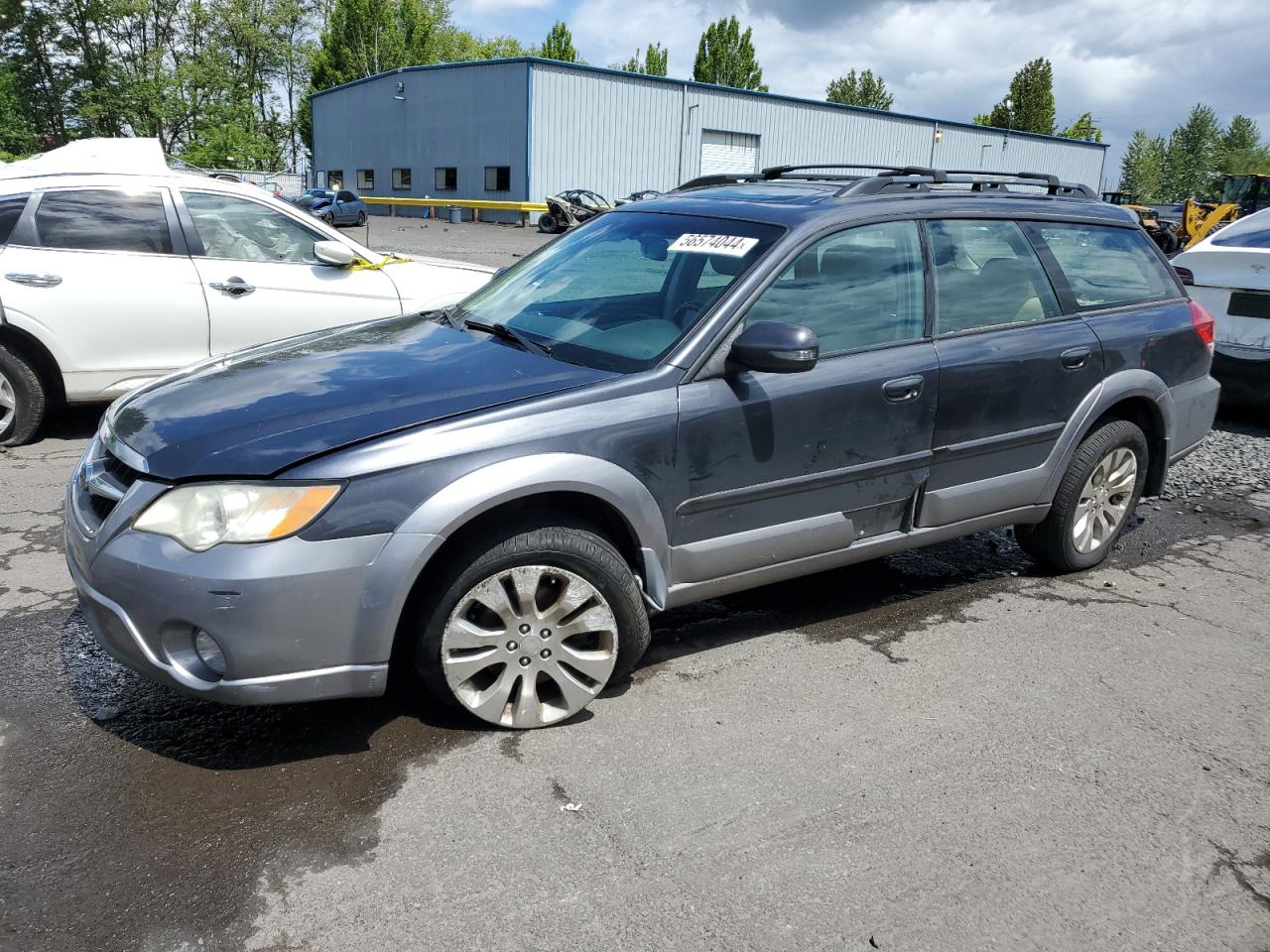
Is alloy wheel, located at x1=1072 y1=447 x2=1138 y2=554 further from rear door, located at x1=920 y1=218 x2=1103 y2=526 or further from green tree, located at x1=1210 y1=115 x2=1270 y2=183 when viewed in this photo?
green tree, located at x1=1210 y1=115 x2=1270 y2=183

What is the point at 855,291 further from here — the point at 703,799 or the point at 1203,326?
the point at 1203,326

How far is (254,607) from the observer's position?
269 centimetres

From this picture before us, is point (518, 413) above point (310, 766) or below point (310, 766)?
above

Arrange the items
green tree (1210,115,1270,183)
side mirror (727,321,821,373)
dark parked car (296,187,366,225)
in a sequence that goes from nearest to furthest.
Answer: side mirror (727,321,821,373)
dark parked car (296,187,366,225)
green tree (1210,115,1270,183)

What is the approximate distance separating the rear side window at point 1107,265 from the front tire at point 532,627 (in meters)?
2.59

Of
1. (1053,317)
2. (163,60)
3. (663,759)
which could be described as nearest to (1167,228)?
(1053,317)

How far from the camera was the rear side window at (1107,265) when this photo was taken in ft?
14.7

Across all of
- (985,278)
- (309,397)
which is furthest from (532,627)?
(985,278)

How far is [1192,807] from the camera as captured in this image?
9.70ft

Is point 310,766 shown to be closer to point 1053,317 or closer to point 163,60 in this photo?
point 1053,317

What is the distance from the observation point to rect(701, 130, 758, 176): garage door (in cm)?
4422

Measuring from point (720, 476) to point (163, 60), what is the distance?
71.7 m

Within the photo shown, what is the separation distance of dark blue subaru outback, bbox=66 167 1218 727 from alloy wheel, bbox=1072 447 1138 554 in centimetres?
2

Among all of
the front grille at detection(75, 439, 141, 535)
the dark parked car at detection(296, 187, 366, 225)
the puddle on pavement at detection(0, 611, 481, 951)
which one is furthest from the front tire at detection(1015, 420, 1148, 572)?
the dark parked car at detection(296, 187, 366, 225)
